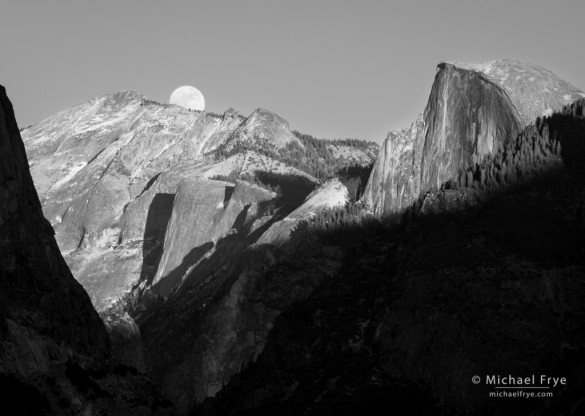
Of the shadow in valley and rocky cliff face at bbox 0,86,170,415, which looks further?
the shadow in valley

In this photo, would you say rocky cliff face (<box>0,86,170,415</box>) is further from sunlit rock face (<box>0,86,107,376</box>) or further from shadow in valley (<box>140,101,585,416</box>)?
shadow in valley (<box>140,101,585,416</box>)

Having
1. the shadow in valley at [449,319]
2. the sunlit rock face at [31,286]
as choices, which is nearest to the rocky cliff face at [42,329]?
the sunlit rock face at [31,286]

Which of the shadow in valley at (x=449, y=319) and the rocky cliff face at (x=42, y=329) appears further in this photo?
the shadow in valley at (x=449, y=319)

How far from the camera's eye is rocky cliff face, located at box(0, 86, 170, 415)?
116375 millimetres

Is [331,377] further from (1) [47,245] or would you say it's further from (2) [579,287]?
(1) [47,245]

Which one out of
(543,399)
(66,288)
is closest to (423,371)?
(543,399)

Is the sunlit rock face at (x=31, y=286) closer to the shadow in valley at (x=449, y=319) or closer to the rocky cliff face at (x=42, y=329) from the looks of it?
the rocky cliff face at (x=42, y=329)

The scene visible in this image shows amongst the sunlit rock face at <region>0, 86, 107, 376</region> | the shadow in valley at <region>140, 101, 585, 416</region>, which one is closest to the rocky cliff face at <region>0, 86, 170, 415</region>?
the sunlit rock face at <region>0, 86, 107, 376</region>

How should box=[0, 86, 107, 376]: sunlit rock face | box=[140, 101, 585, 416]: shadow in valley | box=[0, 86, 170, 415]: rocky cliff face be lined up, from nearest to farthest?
box=[0, 86, 170, 415]: rocky cliff face < box=[0, 86, 107, 376]: sunlit rock face < box=[140, 101, 585, 416]: shadow in valley

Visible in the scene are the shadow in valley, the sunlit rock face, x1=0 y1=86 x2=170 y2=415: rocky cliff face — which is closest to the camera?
x1=0 y1=86 x2=170 y2=415: rocky cliff face

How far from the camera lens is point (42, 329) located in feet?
412

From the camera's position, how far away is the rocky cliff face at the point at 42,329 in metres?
116

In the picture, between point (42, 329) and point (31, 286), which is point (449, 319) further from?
point (42, 329)

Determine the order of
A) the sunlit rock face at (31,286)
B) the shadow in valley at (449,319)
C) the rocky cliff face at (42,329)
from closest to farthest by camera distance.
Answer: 1. the rocky cliff face at (42,329)
2. the sunlit rock face at (31,286)
3. the shadow in valley at (449,319)
